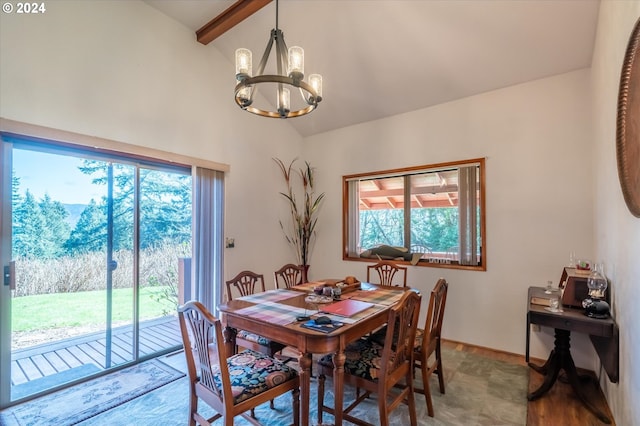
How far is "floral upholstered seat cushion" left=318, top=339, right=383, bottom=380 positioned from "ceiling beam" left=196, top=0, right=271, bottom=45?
3163 mm

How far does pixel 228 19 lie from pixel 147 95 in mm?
1163

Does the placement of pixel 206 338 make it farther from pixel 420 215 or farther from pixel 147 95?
pixel 420 215

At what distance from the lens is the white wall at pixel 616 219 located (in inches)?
63.4

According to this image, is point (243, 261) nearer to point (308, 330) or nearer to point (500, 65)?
point (308, 330)

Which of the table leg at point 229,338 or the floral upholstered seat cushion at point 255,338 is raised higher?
the table leg at point 229,338

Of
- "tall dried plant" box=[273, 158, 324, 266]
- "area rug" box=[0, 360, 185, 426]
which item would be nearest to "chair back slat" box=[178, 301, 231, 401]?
"area rug" box=[0, 360, 185, 426]

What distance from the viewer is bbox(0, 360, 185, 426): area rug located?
222cm

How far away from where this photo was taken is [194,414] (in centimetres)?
177

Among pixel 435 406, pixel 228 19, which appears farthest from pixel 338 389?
pixel 228 19

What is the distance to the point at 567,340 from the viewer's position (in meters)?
2.52

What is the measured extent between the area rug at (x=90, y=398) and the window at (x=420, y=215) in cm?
275

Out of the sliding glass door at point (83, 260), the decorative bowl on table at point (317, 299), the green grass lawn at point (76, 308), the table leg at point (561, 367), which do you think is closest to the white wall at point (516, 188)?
the table leg at point (561, 367)

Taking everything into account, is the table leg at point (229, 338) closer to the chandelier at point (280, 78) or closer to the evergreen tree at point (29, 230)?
the chandelier at point (280, 78)

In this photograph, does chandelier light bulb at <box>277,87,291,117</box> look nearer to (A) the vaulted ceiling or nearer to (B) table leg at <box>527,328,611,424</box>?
(A) the vaulted ceiling
